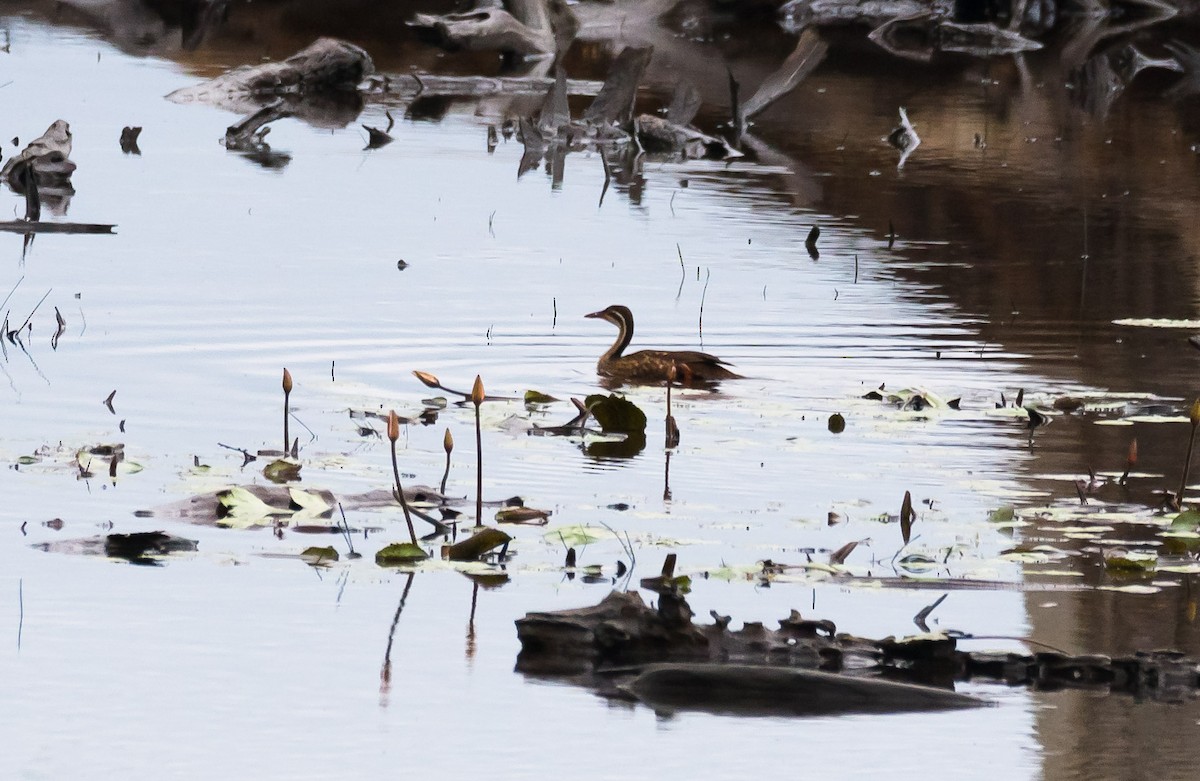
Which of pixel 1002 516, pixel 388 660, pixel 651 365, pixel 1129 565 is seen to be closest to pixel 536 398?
pixel 651 365

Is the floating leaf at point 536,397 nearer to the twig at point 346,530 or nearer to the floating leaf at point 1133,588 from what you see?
the twig at point 346,530

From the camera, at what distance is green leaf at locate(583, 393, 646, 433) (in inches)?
355

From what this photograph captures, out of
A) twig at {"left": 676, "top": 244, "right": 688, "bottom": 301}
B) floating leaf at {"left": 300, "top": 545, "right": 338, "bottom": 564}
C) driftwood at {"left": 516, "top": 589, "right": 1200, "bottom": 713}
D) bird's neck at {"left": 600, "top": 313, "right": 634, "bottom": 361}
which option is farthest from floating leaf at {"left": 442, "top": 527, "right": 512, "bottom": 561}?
twig at {"left": 676, "top": 244, "right": 688, "bottom": 301}

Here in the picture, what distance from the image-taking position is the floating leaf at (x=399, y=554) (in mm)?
6758

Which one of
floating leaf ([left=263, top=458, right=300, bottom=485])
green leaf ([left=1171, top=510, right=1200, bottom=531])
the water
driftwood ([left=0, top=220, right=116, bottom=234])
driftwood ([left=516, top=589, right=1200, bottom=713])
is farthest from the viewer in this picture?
driftwood ([left=0, top=220, right=116, bottom=234])

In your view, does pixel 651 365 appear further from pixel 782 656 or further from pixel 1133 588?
pixel 782 656

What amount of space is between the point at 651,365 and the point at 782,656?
4916mm

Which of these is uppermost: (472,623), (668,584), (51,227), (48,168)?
(48,168)

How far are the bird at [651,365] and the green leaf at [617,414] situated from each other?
902 millimetres

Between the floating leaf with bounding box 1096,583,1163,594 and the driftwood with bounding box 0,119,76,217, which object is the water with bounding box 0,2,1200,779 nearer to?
the floating leaf with bounding box 1096,583,1163,594

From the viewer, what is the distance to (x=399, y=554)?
6.76 meters

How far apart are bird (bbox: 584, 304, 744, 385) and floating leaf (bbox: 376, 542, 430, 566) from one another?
3.34 meters

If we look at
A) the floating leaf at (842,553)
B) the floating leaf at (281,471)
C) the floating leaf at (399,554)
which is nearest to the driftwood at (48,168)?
the floating leaf at (281,471)

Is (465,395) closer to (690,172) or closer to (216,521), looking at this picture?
(216,521)
